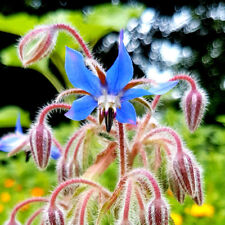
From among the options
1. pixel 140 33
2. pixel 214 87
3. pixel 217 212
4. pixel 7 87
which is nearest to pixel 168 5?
pixel 140 33

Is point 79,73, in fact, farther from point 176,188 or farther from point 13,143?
point 13,143

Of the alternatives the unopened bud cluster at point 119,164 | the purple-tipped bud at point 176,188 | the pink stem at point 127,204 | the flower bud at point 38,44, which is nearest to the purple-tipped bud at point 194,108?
the unopened bud cluster at point 119,164

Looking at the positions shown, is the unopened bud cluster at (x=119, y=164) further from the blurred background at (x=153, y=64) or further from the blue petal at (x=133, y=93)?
the blurred background at (x=153, y=64)

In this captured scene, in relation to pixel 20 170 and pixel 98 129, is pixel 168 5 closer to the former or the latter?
pixel 20 170

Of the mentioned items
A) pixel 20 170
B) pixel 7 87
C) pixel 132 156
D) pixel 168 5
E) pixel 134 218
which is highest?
pixel 168 5

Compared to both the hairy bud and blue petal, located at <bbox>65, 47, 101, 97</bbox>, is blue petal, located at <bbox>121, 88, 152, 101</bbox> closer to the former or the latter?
blue petal, located at <bbox>65, 47, 101, 97</bbox>

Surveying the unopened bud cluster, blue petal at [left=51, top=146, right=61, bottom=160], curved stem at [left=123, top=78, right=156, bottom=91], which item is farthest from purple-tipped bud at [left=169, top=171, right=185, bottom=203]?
blue petal at [left=51, top=146, right=61, bottom=160]
